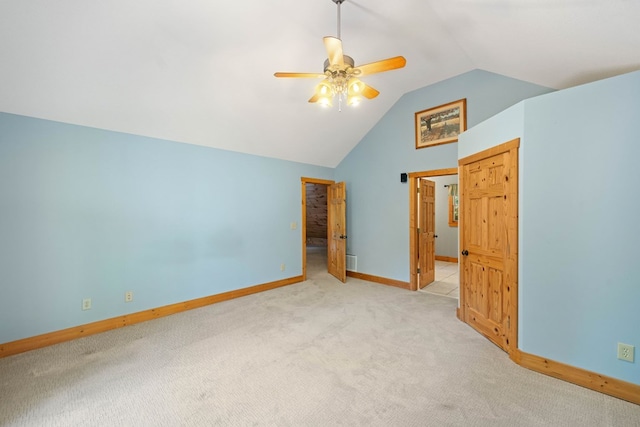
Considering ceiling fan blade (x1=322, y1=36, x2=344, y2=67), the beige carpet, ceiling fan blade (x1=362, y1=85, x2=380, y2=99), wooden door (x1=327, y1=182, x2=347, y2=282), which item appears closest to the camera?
the beige carpet

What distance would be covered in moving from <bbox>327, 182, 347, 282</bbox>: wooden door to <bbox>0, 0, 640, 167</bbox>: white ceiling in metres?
2.17

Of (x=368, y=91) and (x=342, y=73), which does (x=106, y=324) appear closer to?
(x=342, y=73)

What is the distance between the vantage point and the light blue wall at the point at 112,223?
2.51m

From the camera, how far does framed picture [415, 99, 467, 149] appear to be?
3945 mm

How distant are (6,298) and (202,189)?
7.35ft

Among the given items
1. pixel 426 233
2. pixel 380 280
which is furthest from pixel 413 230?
pixel 380 280

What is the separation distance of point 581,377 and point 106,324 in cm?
485

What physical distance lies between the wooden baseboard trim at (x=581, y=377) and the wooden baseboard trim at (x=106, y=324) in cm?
377

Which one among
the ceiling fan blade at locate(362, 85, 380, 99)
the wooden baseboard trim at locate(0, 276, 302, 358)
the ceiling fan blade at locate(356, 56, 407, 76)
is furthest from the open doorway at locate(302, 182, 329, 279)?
the ceiling fan blade at locate(356, 56, 407, 76)

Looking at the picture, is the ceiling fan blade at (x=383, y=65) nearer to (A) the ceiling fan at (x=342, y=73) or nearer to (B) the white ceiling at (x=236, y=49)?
(A) the ceiling fan at (x=342, y=73)

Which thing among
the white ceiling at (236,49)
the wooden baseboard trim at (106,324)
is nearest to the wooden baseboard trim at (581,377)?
the white ceiling at (236,49)

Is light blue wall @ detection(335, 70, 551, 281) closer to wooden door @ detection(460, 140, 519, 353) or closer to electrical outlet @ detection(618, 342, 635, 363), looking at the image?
wooden door @ detection(460, 140, 519, 353)

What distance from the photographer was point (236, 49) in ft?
8.75

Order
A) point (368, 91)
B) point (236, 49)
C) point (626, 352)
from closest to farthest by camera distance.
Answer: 1. point (626, 352)
2. point (368, 91)
3. point (236, 49)
